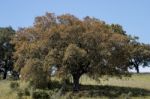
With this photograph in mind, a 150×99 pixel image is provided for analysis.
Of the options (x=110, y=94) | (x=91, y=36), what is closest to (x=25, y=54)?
(x=91, y=36)

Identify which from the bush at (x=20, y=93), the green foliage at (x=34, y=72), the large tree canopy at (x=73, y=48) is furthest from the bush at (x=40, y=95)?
the green foliage at (x=34, y=72)

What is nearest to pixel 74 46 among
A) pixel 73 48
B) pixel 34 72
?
pixel 73 48

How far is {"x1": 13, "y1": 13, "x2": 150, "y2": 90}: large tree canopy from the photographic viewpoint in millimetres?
45750

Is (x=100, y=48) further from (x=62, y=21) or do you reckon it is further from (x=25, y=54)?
(x=25, y=54)

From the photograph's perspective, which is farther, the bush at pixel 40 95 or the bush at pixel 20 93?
the bush at pixel 20 93

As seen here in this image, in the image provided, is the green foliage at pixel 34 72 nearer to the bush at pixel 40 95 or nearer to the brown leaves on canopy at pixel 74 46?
the brown leaves on canopy at pixel 74 46

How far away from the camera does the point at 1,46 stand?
277 ft

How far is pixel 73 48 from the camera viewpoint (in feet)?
147

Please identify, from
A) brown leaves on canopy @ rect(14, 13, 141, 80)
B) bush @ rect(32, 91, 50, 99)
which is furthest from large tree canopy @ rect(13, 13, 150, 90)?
bush @ rect(32, 91, 50, 99)

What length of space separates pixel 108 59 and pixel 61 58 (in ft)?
17.4

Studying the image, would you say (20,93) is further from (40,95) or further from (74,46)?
(74,46)

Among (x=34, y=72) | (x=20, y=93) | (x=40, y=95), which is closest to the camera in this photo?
(x=40, y=95)

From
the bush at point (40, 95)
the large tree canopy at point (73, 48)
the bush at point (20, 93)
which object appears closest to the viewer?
the bush at point (40, 95)

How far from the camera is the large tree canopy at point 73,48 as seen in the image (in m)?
45.8
